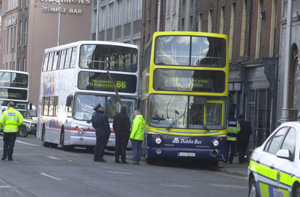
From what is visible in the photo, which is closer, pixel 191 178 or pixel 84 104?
pixel 191 178

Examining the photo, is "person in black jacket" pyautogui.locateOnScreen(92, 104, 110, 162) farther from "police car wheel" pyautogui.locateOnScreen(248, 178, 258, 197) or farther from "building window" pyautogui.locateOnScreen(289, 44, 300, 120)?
"police car wheel" pyautogui.locateOnScreen(248, 178, 258, 197)

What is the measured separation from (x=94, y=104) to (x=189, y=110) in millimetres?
7202

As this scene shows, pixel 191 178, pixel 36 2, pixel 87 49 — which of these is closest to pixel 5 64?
pixel 36 2

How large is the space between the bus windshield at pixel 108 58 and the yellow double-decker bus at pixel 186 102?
6.52 metres

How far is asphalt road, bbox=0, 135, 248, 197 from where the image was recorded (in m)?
16.0

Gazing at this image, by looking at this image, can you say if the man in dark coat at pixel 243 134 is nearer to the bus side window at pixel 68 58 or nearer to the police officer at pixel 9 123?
the bus side window at pixel 68 58

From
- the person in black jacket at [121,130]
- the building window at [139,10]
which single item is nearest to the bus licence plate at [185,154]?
the person in black jacket at [121,130]

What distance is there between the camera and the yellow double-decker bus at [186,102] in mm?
26156

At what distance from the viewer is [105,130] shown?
89.3ft

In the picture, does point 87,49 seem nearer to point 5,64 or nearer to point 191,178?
point 191,178

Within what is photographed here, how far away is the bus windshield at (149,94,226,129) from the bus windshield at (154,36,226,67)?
107 cm

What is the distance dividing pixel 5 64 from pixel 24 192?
84254 mm

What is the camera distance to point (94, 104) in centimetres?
3256

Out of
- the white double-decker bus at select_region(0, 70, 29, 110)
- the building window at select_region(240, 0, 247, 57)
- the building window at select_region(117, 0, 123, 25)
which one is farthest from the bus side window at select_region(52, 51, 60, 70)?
the building window at select_region(117, 0, 123, 25)
